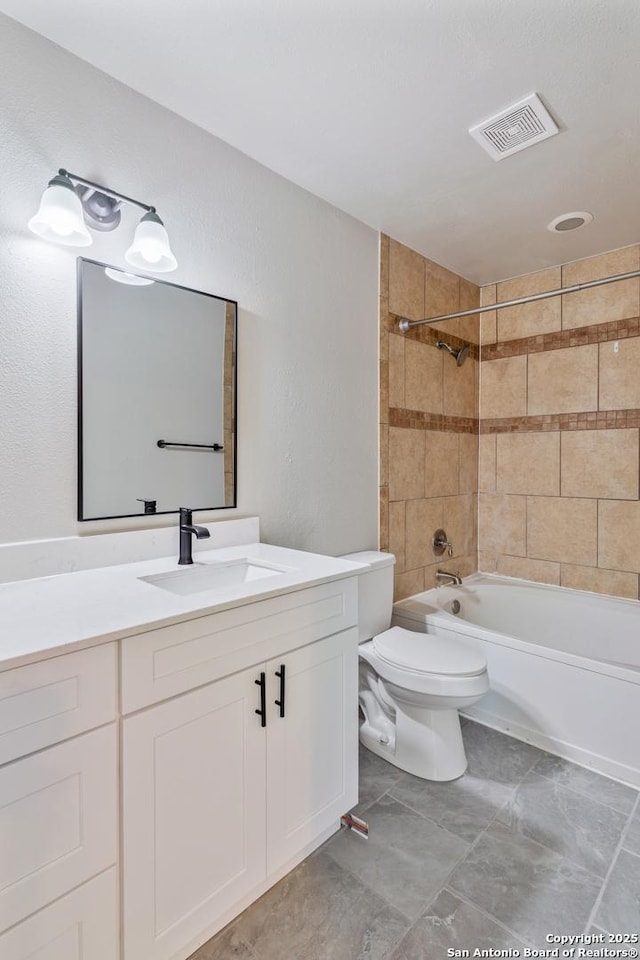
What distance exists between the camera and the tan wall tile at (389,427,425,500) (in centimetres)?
255

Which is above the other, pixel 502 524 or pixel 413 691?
pixel 502 524

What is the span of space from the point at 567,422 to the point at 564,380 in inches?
9.9

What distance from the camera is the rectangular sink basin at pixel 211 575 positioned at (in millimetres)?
1431

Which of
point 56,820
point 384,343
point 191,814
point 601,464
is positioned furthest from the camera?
point 601,464

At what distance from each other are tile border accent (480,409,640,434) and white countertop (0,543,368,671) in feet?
5.98

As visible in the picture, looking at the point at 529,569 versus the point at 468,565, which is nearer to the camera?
the point at 529,569

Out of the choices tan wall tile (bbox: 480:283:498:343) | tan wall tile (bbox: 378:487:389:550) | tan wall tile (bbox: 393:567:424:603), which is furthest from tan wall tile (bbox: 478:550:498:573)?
tan wall tile (bbox: 480:283:498:343)

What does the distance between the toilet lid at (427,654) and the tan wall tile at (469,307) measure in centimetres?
197

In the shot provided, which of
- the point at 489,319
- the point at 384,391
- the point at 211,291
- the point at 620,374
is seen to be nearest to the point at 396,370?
the point at 384,391

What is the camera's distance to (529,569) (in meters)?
3.00

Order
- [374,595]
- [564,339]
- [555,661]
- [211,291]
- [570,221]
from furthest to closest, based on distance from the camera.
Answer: [564,339], [570,221], [374,595], [555,661], [211,291]

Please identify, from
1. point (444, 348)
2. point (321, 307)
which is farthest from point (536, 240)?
point (321, 307)

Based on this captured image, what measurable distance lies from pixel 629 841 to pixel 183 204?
2.58 metres

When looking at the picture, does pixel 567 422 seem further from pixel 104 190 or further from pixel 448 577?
pixel 104 190
